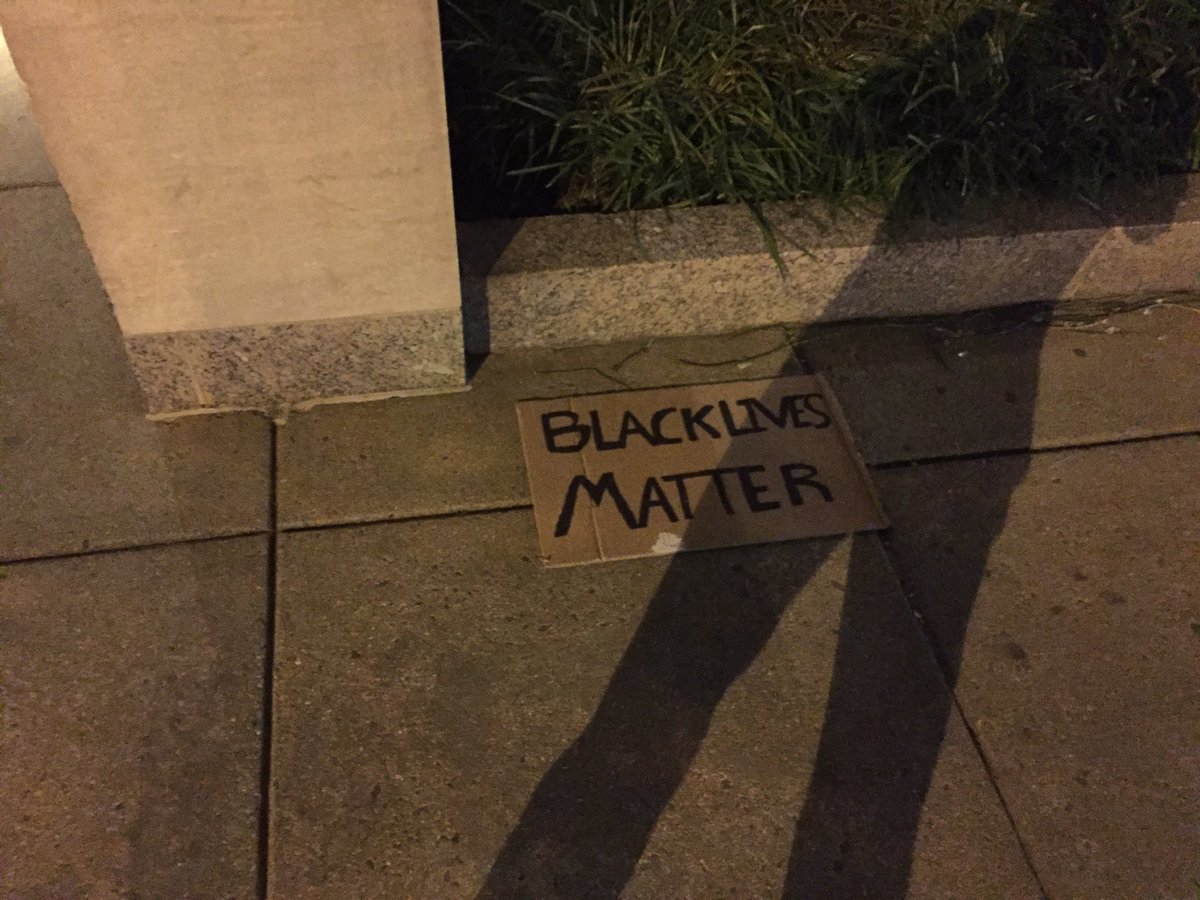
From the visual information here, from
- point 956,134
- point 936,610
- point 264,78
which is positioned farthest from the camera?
point 956,134

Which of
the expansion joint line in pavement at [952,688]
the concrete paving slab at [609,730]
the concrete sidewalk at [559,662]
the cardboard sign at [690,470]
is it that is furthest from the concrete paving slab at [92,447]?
the expansion joint line in pavement at [952,688]

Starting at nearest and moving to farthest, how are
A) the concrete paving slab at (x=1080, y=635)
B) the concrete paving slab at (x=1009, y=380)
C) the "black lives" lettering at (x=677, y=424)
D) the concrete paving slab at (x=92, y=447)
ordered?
the concrete paving slab at (x=1080, y=635), the concrete paving slab at (x=92, y=447), the "black lives" lettering at (x=677, y=424), the concrete paving slab at (x=1009, y=380)

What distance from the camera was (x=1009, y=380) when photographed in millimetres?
2689

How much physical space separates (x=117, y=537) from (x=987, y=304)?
255 centimetres

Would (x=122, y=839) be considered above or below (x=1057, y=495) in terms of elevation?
above

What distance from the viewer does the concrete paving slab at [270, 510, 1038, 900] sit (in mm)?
1752

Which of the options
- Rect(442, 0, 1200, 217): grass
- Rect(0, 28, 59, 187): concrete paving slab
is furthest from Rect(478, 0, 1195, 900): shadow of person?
Rect(0, 28, 59, 187): concrete paving slab

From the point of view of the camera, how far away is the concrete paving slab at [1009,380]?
8.36 feet

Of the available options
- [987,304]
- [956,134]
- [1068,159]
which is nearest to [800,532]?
[987,304]

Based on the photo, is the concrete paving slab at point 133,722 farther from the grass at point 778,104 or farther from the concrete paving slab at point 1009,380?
the concrete paving slab at point 1009,380

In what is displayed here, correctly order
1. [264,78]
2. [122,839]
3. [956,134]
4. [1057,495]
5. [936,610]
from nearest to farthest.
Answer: [122,839], [264,78], [936,610], [1057,495], [956,134]

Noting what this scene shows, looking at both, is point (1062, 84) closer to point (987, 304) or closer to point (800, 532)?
point (987, 304)

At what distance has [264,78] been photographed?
1854 mm

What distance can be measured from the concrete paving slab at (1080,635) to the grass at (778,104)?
0.88 metres
